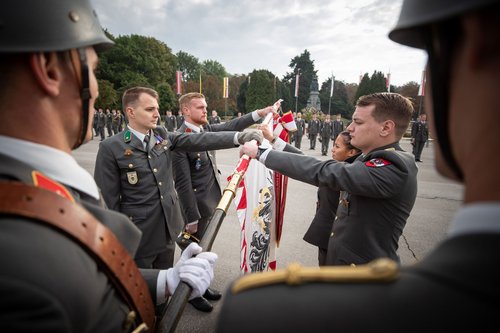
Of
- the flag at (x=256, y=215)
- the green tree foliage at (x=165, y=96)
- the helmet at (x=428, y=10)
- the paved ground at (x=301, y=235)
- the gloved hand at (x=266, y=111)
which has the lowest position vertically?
the paved ground at (x=301, y=235)

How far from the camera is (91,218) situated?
83 cm

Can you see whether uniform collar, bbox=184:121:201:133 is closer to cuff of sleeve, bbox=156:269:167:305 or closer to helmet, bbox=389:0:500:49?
cuff of sleeve, bbox=156:269:167:305

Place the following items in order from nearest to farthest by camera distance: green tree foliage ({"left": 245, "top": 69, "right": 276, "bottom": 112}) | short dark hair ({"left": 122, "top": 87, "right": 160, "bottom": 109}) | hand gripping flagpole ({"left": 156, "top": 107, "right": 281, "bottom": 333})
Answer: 1. hand gripping flagpole ({"left": 156, "top": 107, "right": 281, "bottom": 333})
2. short dark hair ({"left": 122, "top": 87, "right": 160, "bottom": 109})
3. green tree foliage ({"left": 245, "top": 69, "right": 276, "bottom": 112})

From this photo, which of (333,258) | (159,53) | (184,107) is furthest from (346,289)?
(159,53)

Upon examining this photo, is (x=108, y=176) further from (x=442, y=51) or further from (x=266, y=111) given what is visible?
(x=442, y=51)

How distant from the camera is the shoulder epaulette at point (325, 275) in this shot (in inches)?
23.2

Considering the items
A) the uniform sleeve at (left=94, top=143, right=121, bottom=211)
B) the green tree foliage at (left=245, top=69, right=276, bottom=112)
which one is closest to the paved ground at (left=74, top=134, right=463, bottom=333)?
the uniform sleeve at (left=94, top=143, right=121, bottom=211)

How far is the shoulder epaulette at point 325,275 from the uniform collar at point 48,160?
0.71 metres

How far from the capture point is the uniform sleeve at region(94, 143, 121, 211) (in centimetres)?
271

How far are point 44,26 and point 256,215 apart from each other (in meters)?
2.53

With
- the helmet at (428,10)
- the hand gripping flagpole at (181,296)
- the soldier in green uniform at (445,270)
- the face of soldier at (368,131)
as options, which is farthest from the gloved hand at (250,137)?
the soldier in green uniform at (445,270)

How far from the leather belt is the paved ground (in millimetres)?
2137

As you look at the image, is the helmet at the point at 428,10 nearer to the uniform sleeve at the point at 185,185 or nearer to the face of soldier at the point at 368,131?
the face of soldier at the point at 368,131

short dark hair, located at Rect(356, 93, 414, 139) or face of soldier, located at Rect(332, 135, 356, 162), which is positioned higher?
short dark hair, located at Rect(356, 93, 414, 139)
